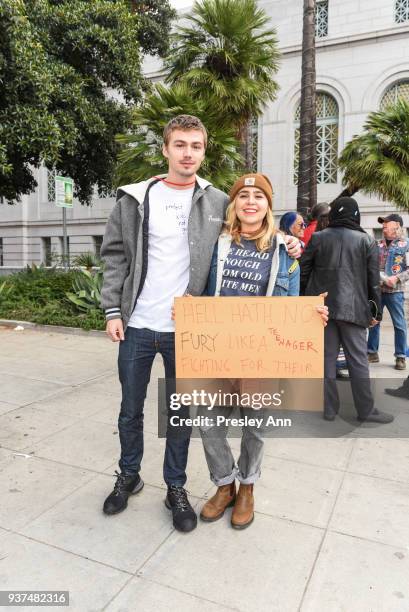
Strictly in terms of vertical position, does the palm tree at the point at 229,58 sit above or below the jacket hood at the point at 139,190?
above

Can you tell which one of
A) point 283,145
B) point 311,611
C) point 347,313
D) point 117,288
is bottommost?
point 311,611

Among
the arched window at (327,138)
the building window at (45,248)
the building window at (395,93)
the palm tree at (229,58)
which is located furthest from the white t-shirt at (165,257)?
the building window at (45,248)

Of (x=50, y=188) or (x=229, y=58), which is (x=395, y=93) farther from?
(x=50, y=188)

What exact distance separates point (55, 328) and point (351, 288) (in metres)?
5.79

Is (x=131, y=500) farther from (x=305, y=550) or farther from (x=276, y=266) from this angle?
(x=276, y=266)

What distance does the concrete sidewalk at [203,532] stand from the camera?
2031 mm

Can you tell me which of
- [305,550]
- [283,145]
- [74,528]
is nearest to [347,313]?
[305,550]

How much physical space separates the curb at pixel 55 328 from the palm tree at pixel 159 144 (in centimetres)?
278

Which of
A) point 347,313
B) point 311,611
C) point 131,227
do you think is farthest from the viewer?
point 347,313

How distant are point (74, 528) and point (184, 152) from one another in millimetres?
2080

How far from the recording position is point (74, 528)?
2484 millimetres

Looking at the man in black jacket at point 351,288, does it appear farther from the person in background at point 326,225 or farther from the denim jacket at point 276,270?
the denim jacket at point 276,270

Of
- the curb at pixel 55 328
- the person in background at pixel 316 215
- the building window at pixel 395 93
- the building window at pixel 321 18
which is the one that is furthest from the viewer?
the building window at pixel 321 18

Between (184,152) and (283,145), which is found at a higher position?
(283,145)
